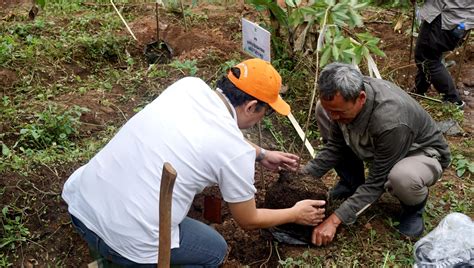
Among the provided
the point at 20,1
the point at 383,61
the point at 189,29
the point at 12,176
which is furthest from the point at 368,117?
the point at 20,1

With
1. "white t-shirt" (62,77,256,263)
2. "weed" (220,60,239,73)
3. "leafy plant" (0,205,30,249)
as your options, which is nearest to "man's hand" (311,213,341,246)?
"white t-shirt" (62,77,256,263)

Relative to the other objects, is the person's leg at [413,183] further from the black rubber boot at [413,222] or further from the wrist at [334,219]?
the wrist at [334,219]

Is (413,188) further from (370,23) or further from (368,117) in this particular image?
(370,23)

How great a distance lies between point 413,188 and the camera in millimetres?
2840

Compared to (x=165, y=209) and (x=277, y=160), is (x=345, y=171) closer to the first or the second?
(x=277, y=160)

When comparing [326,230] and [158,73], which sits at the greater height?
[326,230]

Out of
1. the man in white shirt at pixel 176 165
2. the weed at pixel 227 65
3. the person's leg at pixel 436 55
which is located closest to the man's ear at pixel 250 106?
the man in white shirt at pixel 176 165

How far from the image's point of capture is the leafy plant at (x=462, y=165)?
12.3 feet

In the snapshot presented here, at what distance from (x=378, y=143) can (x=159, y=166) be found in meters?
1.19

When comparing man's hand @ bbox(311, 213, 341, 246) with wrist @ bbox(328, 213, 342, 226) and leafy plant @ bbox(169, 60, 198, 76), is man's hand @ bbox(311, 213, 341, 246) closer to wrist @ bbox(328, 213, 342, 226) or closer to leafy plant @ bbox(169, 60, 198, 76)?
wrist @ bbox(328, 213, 342, 226)

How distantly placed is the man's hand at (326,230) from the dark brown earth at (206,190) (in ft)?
0.30

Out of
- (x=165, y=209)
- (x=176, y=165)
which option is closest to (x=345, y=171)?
(x=176, y=165)

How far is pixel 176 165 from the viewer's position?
2.06m

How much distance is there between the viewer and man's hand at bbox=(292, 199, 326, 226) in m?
2.60
